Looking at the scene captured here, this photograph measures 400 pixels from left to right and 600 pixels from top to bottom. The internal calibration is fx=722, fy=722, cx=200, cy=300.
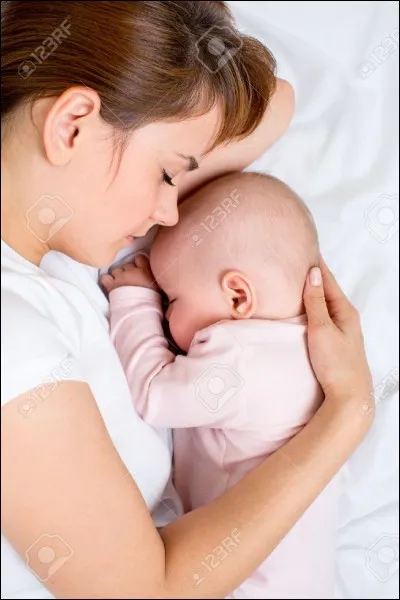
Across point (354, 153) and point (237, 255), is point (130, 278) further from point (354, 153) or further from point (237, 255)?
point (354, 153)

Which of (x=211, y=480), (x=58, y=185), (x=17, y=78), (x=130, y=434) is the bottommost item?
(x=211, y=480)

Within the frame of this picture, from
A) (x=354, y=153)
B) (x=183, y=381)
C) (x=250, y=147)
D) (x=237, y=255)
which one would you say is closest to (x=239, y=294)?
(x=237, y=255)

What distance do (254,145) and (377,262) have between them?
350 mm

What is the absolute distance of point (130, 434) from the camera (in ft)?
3.89

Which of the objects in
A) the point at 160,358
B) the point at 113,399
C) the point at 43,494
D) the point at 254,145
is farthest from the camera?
the point at 254,145

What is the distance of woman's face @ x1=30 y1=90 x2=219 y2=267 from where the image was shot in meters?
0.99

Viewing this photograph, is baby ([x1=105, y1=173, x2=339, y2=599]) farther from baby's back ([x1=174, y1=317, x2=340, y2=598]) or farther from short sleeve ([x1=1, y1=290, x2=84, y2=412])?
short sleeve ([x1=1, y1=290, x2=84, y2=412])

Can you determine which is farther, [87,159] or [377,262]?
[377,262]

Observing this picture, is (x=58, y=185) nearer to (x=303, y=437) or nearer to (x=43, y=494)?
(x=43, y=494)

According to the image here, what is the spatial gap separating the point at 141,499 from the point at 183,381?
249 mm

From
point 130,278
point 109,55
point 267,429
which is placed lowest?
point 267,429

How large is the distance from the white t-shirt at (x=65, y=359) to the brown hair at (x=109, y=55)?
24 centimetres

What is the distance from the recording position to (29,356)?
899 mm

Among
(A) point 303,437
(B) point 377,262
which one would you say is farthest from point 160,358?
(B) point 377,262
